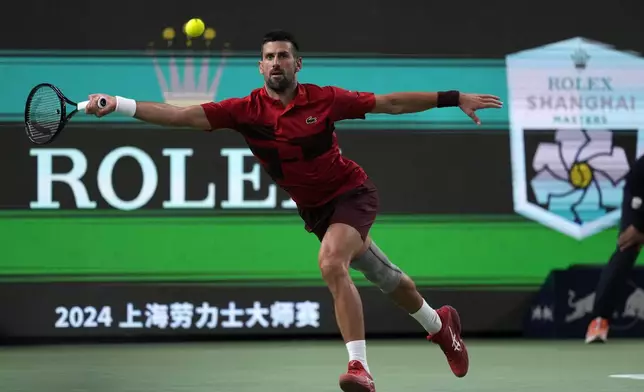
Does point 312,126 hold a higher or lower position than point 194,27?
lower

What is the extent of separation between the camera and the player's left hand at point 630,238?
912 centimetres

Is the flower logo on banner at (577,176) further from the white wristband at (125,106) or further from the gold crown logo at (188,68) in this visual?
the white wristband at (125,106)

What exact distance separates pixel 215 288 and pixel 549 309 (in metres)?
2.55

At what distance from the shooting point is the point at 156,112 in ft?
18.5

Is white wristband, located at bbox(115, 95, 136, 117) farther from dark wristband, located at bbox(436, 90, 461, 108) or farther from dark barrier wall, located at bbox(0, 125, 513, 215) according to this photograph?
dark barrier wall, located at bbox(0, 125, 513, 215)

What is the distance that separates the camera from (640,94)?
9852 millimetres

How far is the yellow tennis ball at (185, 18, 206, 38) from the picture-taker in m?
9.34

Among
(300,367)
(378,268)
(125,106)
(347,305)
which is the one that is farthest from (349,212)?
(300,367)

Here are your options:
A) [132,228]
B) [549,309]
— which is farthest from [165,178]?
[549,309]

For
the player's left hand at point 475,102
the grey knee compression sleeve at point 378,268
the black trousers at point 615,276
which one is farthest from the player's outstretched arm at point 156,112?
the black trousers at point 615,276

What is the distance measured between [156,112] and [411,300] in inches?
63.6

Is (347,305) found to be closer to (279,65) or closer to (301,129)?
(301,129)

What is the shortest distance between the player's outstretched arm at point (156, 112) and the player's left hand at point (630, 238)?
14.2 feet

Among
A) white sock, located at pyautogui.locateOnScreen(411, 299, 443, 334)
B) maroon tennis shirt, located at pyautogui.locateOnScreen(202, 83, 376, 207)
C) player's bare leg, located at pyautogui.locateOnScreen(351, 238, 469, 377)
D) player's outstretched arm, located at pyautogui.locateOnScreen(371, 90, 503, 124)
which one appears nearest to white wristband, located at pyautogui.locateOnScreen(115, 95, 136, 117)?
maroon tennis shirt, located at pyautogui.locateOnScreen(202, 83, 376, 207)
